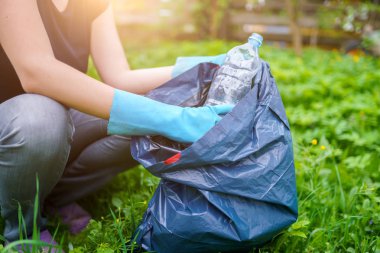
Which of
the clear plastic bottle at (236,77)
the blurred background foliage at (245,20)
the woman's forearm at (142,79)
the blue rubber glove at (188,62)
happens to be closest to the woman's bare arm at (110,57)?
the woman's forearm at (142,79)

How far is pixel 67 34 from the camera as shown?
5.56 feet

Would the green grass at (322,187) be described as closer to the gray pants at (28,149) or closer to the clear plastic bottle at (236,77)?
the gray pants at (28,149)

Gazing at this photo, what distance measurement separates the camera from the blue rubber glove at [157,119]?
1.34 meters

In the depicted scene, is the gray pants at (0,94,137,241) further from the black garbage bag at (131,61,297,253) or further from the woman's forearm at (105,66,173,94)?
the woman's forearm at (105,66,173,94)

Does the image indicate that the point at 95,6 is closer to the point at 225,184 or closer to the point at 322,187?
the point at 225,184

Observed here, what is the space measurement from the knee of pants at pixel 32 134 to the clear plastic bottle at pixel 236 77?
1.79 ft

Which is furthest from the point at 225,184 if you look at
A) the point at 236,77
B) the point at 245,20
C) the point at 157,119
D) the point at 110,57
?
the point at 245,20

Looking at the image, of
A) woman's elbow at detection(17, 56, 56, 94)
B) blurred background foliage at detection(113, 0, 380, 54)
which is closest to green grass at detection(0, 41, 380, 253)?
woman's elbow at detection(17, 56, 56, 94)

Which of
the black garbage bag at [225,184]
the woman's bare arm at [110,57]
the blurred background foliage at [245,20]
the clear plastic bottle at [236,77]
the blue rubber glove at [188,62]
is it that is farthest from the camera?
the blurred background foliage at [245,20]

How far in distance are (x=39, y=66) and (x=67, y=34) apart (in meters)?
0.40

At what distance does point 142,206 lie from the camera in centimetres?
171

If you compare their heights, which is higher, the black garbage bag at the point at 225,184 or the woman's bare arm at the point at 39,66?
the woman's bare arm at the point at 39,66

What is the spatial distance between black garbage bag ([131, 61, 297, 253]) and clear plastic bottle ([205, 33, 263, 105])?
0.08 meters

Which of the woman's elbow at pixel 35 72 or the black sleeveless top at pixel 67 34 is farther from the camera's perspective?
the black sleeveless top at pixel 67 34
